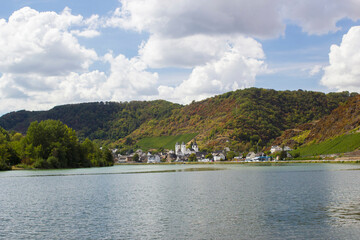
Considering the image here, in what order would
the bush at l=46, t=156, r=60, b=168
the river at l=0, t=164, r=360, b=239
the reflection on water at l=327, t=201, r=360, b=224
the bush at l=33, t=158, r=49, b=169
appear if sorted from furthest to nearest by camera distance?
1. the bush at l=46, t=156, r=60, b=168
2. the bush at l=33, t=158, r=49, b=169
3. the reflection on water at l=327, t=201, r=360, b=224
4. the river at l=0, t=164, r=360, b=239

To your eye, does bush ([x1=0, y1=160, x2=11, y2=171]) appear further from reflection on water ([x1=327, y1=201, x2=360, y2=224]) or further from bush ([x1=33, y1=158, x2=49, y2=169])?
reflection on water ([x1=327, y1=201, x2=360, y2=224])

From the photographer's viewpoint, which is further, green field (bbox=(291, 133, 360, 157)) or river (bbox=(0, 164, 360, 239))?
green field (bbox=(291, 133, 360, 157))

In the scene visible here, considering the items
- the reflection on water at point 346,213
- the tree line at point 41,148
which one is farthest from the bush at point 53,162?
the reflection on water at point 346,213

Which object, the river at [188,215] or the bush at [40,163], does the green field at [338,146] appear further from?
the river at [188,215]

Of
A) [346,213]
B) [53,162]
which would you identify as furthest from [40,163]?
[346,213]

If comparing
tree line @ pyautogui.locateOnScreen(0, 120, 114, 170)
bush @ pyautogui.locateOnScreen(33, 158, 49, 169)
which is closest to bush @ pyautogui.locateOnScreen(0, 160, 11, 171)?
tree line @ pyautogui.locateOnScreen(0, 120, 114, 170)

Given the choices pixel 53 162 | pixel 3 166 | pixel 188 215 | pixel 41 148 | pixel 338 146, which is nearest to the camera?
pixel 188 215

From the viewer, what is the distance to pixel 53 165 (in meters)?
114

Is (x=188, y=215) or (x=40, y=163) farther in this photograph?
(x=40, y=163)

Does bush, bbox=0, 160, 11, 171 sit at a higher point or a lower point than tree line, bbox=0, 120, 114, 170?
lower

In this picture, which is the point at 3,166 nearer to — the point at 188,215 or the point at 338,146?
the point at 188,215

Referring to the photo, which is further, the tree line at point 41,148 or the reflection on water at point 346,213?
the tree line at point 41,148

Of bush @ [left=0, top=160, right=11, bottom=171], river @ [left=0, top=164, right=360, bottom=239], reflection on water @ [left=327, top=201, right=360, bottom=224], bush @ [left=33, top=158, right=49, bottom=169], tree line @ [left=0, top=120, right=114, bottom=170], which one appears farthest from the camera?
tree line @ [left=0, top=120, right=114, bottom=170]

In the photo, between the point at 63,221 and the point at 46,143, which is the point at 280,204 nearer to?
the point at 63,221
